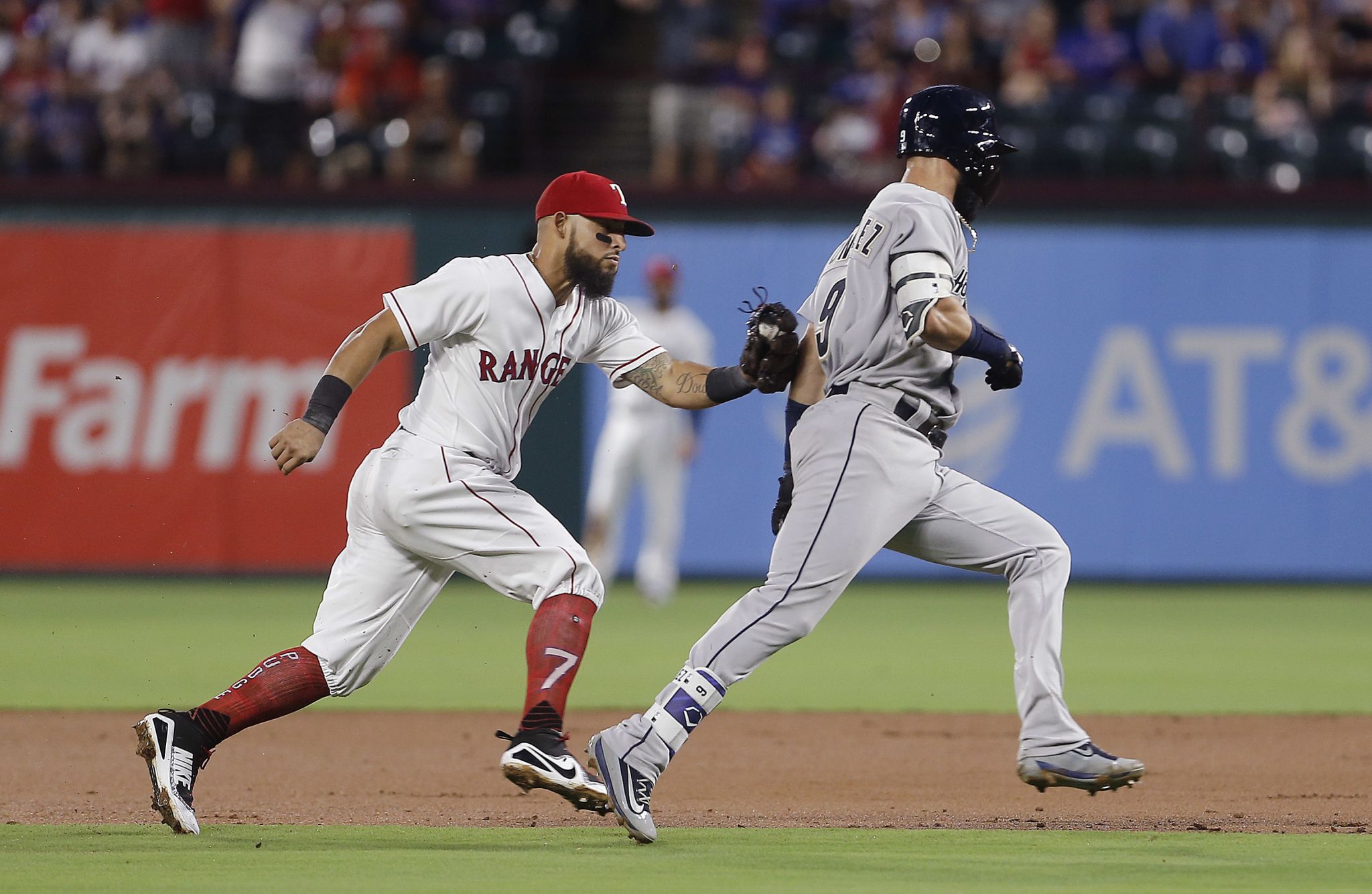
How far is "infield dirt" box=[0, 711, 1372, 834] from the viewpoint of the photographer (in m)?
5.83

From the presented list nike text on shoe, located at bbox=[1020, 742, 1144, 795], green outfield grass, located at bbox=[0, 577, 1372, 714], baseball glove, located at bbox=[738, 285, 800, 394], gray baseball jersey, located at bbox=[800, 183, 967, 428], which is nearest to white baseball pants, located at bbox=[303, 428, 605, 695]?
baseball glove, located at bbox=[738, 285, 800, 394]

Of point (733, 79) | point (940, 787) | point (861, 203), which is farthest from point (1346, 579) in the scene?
point (940, 787)

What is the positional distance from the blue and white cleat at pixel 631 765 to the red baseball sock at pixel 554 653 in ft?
0.69

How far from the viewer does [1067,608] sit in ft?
43.4

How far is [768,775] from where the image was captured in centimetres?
675

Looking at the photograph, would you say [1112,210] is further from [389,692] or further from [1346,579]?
[389,692]

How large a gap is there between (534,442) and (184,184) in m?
3.46

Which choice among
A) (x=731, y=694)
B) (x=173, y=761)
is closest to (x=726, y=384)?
(x=173, y=761)

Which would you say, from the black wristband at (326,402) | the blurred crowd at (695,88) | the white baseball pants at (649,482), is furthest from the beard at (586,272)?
the blurred crowd at (695,88)

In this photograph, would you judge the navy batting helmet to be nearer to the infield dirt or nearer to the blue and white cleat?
the blue and white cleat

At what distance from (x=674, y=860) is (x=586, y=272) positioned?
1827 millimetres

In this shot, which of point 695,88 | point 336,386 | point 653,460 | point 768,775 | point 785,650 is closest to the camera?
point 336,386

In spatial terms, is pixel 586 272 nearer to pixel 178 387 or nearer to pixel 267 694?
pixel 267 694

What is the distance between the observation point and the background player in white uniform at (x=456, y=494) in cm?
532
